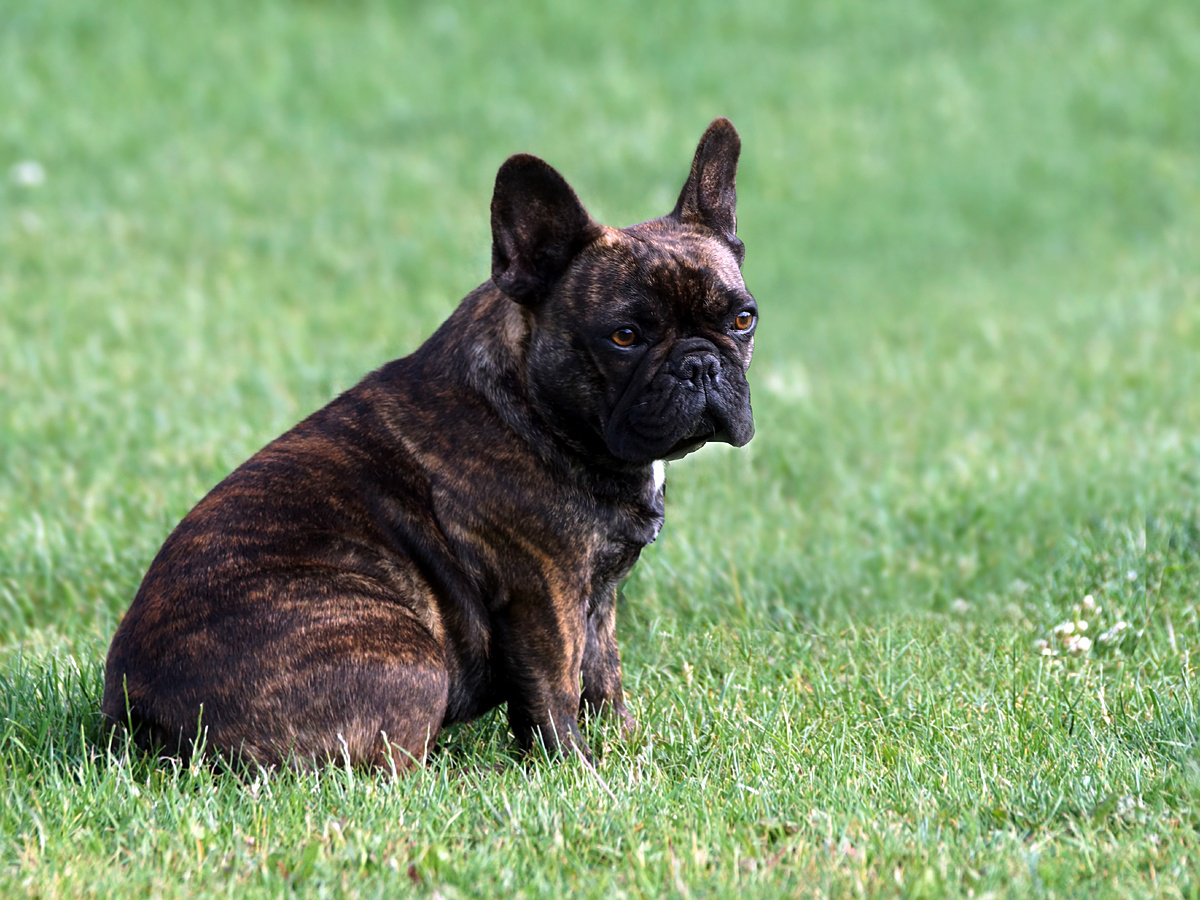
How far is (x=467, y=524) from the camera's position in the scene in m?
4.30

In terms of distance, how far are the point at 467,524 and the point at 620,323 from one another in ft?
2.45

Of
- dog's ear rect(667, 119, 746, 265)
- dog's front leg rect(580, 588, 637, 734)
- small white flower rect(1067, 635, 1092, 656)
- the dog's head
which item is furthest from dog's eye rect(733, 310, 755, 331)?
small white flower rect(1067, 635, 1092, 656)

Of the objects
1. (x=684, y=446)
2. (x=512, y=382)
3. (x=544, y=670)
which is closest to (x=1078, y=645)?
(x=684, y=446)

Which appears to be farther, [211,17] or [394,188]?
[211,17]

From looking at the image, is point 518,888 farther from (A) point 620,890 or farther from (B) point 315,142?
(B) point 315,142

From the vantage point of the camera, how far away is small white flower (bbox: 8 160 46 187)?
13.0 meters

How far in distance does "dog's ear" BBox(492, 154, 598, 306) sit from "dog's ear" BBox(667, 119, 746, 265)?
1.48ft

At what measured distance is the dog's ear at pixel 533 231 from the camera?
13.9 ft

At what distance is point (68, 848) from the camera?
12.1ft

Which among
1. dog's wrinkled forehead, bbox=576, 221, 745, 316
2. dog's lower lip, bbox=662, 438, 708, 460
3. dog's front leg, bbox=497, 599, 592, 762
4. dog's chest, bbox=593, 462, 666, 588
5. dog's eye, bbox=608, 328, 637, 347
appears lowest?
dog's front leg, bbox=497, 599, 592, 762

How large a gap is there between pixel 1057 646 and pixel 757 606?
125cm

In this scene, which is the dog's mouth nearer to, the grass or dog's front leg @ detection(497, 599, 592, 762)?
dog's front leg @ detection(497, 599, 592, 762)

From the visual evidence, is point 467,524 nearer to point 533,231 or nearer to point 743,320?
point 533,231

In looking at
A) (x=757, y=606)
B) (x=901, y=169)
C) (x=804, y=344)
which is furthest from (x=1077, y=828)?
(x=901, y=169)
